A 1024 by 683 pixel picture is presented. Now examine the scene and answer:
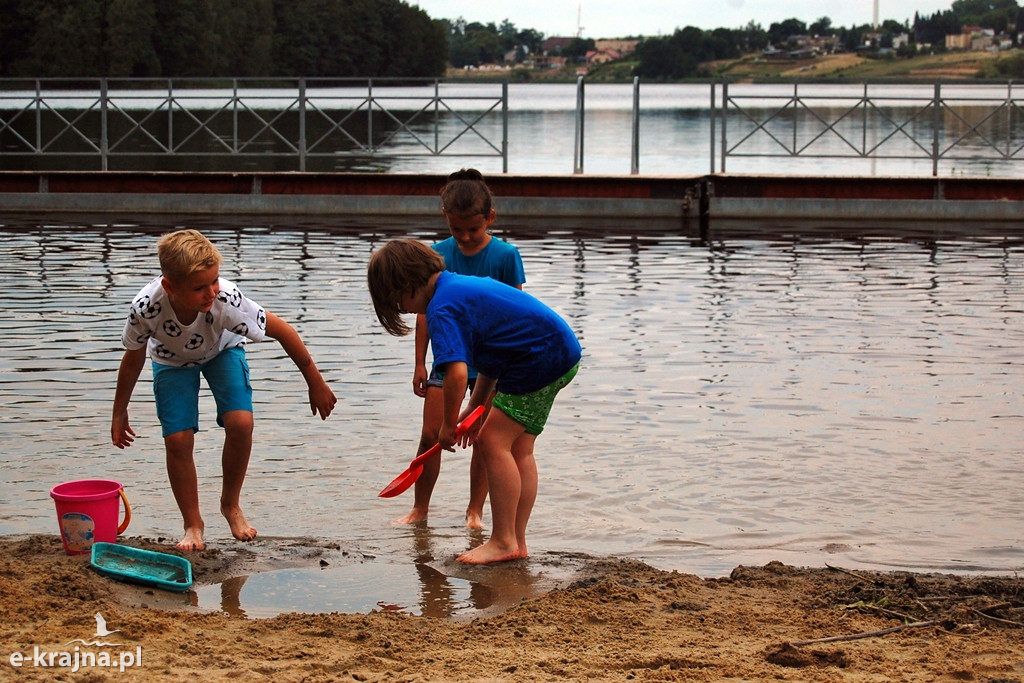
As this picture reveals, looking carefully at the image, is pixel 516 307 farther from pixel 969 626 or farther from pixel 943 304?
pixel 943 304

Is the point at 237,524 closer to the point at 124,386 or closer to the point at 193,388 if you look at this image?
the point at 193,388

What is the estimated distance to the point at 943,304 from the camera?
35.9 ft

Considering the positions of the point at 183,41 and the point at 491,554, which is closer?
the point at 491,554

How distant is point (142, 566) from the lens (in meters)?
4.53

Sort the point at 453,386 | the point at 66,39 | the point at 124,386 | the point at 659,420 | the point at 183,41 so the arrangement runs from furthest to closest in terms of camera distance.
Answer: the point at 183,41 → the point at 66,39 → the point at 659,420 → the point at 124,386 → the point at 453,386

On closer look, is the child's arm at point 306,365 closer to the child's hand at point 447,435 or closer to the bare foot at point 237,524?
the child's hand at point 447,435

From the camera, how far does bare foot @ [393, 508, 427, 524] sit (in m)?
5.38

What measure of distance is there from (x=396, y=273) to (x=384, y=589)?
1093 mm

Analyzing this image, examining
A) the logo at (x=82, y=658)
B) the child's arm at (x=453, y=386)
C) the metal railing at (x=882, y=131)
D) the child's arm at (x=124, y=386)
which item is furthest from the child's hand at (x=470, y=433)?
the metal railing at (x=882, y=131)


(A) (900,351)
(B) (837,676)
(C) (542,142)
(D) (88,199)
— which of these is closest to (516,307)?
(B) (837,676)

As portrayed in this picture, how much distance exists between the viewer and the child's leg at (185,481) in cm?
478

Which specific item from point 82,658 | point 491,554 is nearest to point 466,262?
point 491,554

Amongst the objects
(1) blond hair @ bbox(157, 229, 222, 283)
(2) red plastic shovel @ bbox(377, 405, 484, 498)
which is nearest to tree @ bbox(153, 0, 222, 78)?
(2) red plastic shovel @ bbox(377, 405, 484, 498)

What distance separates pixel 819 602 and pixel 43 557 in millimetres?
2674
